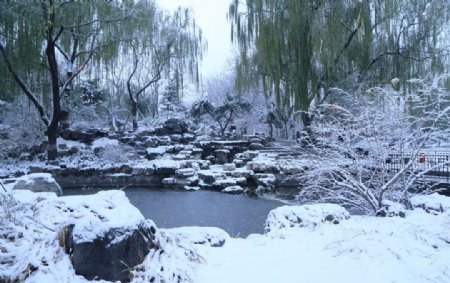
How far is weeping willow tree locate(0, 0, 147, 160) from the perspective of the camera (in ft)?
38.3

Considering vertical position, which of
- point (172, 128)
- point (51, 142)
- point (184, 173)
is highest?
point (172, 128)

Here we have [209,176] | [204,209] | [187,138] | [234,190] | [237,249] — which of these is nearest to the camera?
[237,249]

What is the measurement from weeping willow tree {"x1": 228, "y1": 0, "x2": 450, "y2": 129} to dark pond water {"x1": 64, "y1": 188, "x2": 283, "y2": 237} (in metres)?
4.90

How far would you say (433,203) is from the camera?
5312 mm

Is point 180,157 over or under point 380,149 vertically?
under

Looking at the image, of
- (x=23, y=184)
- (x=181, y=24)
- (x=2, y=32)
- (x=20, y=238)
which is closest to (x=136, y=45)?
(x=181, y=24)

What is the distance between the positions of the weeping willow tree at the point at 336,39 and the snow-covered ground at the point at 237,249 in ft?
30.2

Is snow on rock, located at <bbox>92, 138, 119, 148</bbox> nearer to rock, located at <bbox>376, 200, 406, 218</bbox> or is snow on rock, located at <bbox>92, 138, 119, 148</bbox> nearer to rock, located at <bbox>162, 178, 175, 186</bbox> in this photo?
rock, located at <bbox>162, 178, 175, 186</bbox>

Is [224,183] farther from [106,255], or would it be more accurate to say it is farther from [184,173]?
[106,255]

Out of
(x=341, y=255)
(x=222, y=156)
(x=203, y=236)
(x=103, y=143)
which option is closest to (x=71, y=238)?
(x=203, y=236)

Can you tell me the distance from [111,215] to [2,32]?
12.3 meters

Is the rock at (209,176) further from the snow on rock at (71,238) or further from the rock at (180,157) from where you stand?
the snow on rock at (71,238)

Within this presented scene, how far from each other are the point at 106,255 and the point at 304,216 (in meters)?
2.54

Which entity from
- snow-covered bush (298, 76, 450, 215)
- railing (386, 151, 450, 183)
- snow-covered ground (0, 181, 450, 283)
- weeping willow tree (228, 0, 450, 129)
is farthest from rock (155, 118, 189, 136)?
snow-covered ground (0, 181, 450, 283)
